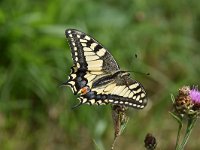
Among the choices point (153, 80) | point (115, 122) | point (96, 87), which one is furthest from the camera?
point (153, 80)

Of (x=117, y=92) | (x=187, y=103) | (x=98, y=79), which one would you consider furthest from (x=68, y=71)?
(x=187, y=103)

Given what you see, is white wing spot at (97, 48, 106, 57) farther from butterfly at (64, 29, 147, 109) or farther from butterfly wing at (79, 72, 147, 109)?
butterfly wing at (79, 72, 147, 109)

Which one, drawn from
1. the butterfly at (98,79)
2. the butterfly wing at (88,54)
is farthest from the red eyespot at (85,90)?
the butterfly wing at (88,54)

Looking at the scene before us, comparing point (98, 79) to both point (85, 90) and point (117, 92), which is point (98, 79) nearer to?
point (85, 90)

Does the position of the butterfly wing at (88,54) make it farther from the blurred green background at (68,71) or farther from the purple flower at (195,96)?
the blurred green background at (68,71)

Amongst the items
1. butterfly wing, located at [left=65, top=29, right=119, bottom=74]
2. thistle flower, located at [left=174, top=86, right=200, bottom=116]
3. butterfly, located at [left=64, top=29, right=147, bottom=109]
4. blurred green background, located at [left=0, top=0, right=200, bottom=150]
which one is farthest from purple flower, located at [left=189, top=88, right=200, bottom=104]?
blurred green background, located at [left=0, top=0, right=200, bottom=150]

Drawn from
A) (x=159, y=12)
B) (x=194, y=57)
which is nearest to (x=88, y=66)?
(x=194, y=57)

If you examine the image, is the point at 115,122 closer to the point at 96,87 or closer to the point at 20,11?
the point at 96,87
